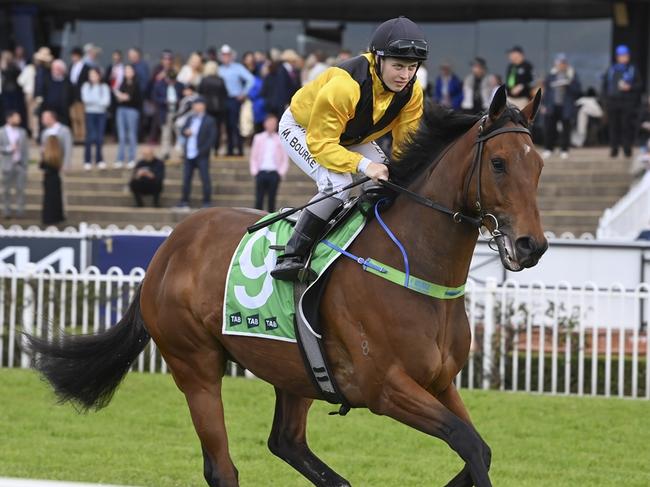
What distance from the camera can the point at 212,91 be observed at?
19.0 meters

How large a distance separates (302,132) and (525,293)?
5.19 m

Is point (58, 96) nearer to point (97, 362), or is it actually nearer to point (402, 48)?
point (97, 362)

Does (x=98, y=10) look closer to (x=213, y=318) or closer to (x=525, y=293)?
(x=525, y=293)

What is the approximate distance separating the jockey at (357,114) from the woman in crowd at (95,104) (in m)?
13.5

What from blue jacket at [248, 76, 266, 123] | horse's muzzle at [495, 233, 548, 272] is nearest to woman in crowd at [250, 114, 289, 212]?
blue jacket at [248, 76, 266, 123]

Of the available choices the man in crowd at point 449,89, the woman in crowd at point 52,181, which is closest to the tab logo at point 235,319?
the woman in crowd at point 52,181

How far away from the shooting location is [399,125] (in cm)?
629

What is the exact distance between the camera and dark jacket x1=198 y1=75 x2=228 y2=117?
18906mm

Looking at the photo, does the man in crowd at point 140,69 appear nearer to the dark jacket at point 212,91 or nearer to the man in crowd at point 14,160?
the dark jacket at point 212,91

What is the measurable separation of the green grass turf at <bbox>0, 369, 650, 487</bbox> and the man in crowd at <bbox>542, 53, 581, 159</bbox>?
9.05 m

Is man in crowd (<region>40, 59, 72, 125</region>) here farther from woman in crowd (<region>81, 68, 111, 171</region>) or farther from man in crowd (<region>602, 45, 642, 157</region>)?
man in crowd (<region>602, 45, 642, 157</region>)

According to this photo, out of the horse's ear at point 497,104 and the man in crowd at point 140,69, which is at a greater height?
the man in crowd at point 140,69

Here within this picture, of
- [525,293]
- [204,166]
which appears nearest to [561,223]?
[204,166]

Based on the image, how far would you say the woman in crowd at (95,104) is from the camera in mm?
19391
